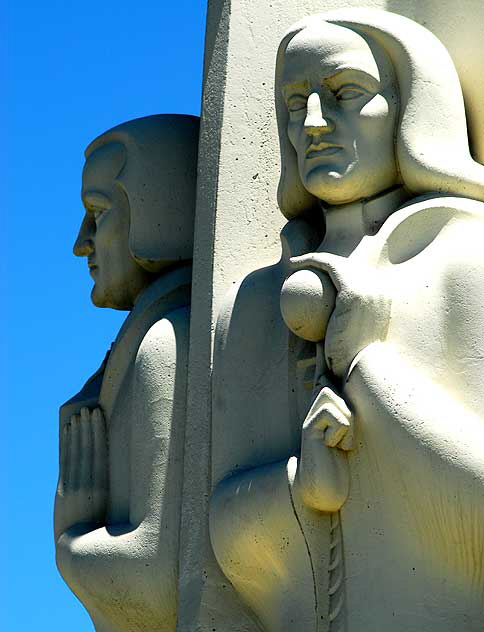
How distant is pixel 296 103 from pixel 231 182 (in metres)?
0.57

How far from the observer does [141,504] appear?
898cm

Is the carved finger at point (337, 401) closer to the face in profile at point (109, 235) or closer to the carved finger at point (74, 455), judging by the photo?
Answer: the carved finger at point (74, 455)

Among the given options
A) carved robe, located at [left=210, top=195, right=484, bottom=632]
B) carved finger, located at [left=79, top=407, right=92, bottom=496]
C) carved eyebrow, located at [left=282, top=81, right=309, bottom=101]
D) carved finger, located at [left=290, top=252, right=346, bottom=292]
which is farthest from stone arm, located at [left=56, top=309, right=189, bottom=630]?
carved eyebrow, located at [left=282, top=81, right=309, bottom=101]

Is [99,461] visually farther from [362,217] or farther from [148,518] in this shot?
[362,217]

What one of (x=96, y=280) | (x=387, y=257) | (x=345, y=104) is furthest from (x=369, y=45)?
(x=96, y=280)

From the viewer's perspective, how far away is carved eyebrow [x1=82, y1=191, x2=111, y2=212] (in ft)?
31.7

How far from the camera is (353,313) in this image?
26.7 feet

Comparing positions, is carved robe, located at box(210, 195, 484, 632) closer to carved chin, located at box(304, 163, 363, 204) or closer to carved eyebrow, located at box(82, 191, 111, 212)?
carved chin, located at box(304, 163, 363, 204)

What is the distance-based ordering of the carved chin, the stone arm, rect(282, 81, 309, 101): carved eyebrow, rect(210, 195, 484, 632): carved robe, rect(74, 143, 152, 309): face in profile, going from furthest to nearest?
1. rect(74, 143, 152, 309): face in profile
2. the stone arm
3. rect(282, 81, 309, 101): carved eyebrow
4. the carved chin
5. rect(210, 195, 484, 632): carved robe

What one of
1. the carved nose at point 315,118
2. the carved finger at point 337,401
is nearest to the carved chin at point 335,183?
the carved nose at point 315,118

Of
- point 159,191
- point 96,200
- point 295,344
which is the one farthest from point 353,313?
point 96,200

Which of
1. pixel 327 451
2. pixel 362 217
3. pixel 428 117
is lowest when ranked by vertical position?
pixel 327 451

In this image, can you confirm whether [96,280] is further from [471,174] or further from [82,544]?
[471,174]

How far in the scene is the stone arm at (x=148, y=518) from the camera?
8.90m
